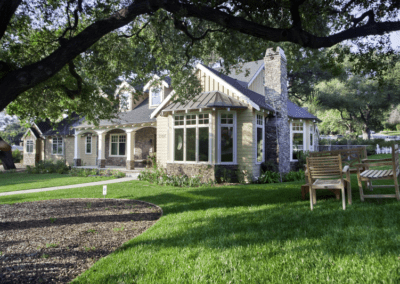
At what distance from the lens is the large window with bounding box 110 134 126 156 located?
21716mm

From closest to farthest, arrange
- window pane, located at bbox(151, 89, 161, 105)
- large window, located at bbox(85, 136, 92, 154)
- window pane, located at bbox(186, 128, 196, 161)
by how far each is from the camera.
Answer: window pane, located at bbox(186, 128, 196, 161) < window pane, located at bbox(151, 89, 161, 105) < large window, located at bbox(85, 136, 92, 154)

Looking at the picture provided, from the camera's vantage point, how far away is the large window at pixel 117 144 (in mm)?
21716

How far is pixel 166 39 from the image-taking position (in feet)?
35.2

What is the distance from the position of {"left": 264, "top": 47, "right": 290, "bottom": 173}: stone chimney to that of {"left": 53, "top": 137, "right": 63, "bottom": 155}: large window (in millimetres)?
20210

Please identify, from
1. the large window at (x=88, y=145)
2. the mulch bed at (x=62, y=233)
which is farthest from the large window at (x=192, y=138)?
the large window at (x=88, y=145)

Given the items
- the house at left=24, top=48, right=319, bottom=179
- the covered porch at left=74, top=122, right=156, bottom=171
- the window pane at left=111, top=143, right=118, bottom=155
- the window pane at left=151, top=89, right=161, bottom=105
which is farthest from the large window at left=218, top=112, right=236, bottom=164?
the window pane at left=111, top=143, right=118, bottom=155

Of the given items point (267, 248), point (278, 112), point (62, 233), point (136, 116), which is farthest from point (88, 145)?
point (267, 248)

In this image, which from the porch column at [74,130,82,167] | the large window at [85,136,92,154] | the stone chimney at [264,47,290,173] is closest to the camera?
the stone chimney at [264,47,290,173]

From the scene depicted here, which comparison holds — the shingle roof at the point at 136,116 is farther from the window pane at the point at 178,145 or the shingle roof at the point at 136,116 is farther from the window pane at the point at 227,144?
the window pane at the point at 227,144

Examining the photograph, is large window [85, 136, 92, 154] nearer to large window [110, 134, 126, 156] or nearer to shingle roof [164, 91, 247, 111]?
large window [110, 134, 126, 156]

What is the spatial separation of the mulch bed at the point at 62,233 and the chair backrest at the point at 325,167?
12.0 feet

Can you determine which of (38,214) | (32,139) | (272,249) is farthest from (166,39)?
(32,139)

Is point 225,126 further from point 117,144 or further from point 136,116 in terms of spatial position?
point 117,144

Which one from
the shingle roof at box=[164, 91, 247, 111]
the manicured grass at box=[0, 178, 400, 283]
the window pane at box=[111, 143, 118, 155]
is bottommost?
the manicured grass at box=[0, 178, 400, 283]
